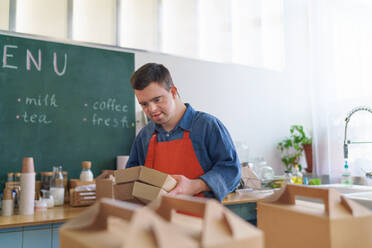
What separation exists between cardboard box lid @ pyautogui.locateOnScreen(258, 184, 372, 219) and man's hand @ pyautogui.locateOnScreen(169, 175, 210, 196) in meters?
0.44

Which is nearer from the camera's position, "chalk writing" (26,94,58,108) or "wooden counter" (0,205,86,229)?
"wooden counter" (0,205,86,229)

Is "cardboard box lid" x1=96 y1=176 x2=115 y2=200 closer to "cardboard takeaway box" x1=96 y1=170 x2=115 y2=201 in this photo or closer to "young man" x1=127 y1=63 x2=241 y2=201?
"cardboard takeaway box" x1=96 y1=170 x2=115 y2=201

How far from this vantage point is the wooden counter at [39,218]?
1.79 meters

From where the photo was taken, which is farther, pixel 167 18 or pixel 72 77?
pixel 167 18

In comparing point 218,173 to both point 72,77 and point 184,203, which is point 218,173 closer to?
point 184,203

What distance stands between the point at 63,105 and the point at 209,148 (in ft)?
5.50

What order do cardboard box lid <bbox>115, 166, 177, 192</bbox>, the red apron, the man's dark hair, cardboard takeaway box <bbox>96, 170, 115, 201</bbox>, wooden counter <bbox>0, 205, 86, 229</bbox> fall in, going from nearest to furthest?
cardboard box lid <bbox>115, 166, 177, 192</bbox>
the man's dark hair
the red apron
wooden counter <bbox>0, 205, 86, 229</bbox>
cardboard takeaway box <bbox>96, 170, 115, 201</bbox>

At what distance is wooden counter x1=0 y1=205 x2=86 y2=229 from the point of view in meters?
1.79

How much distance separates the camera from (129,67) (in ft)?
9.87

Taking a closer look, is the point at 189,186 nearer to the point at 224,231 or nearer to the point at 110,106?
the point at 224,231

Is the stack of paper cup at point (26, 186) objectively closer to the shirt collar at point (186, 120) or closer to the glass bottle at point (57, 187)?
the glass bottle at point (57, 187)

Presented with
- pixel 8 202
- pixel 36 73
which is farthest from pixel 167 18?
pixel 8 202

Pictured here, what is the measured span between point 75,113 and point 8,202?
0.92m

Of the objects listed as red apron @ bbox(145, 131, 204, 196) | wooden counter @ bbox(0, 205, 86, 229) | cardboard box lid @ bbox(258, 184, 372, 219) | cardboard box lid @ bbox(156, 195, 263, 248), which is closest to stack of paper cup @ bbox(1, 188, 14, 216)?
wooden counter @ bbox(0, 205, 86, 229)
